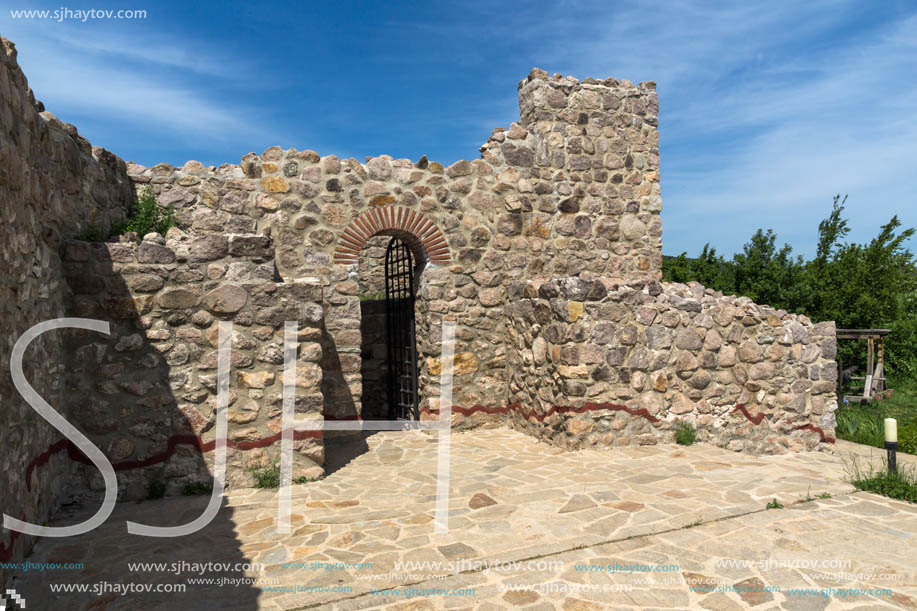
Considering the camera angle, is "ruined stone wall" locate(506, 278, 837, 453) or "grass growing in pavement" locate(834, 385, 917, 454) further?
"grass growing in pavement" locate(834, 385, 917, 454)

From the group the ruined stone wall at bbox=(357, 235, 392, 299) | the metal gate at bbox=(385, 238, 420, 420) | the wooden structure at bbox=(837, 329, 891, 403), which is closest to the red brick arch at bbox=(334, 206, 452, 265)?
the metal gate at bbox=(385, 238, 420, 420)

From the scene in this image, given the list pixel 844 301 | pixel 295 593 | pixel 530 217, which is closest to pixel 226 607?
pixel 295 593

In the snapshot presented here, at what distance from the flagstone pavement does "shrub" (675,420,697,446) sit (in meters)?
0.96

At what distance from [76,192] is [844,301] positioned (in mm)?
14803

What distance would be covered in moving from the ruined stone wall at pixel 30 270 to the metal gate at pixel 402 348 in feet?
12.6

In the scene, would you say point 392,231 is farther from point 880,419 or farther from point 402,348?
point 880,419

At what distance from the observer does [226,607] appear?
10.2 feet

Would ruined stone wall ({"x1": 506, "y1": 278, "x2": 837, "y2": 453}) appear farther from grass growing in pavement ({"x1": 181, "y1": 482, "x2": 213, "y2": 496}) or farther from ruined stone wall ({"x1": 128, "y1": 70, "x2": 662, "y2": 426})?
grass growing in pavement ({"x1": 181, "y1": 482, "x2": 213, "y2": 496})

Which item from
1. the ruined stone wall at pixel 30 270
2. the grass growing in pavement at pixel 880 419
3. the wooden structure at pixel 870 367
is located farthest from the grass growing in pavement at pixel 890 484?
the wooden structure at pixel 870 367

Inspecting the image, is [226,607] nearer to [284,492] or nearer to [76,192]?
[284,492]

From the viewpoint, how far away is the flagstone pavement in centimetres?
319

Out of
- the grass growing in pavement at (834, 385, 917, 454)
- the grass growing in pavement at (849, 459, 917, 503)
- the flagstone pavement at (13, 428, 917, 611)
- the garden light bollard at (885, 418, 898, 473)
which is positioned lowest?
the grass growing in pavement at (834, 385, 917, 454)

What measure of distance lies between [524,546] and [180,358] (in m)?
3.15

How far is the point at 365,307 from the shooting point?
8.55 meters
